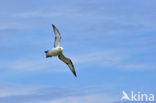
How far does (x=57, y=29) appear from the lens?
57875mm

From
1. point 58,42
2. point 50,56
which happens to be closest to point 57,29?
point 58,42

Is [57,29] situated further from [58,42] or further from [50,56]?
[50,56]

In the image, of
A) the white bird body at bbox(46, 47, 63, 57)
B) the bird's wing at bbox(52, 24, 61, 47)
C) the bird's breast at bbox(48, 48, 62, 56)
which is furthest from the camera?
the bird's wing at bbox(52, 24, 61, 47)

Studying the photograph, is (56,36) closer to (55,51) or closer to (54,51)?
(55,51)

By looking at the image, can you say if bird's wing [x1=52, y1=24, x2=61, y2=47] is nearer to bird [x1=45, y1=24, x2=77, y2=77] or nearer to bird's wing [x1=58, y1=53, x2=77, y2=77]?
bird [x1=45, y1=24, x2=77, y2=77]

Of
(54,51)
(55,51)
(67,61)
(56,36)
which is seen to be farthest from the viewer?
(67,61)

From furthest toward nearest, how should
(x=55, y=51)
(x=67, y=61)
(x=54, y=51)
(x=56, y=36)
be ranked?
(x=67, y=61) < (x=56, y=36) < (x=55, y=51) < (x=54, y=51)

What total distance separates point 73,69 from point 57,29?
21.2 ft

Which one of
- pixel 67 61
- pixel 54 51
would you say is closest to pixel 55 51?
pixel 54 51

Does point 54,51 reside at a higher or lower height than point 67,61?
lower

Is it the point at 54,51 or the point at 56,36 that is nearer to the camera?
the point at 54,51

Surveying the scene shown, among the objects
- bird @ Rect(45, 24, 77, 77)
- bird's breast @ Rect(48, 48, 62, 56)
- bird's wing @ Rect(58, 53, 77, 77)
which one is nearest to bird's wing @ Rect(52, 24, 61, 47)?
bird @ Rect(45, 24, 77, 77)

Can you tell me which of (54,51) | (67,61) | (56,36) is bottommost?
(54,51)

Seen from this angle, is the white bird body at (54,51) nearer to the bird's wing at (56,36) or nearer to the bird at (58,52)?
the bird at (58,52)
